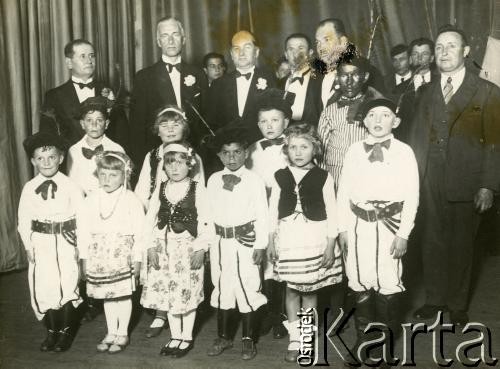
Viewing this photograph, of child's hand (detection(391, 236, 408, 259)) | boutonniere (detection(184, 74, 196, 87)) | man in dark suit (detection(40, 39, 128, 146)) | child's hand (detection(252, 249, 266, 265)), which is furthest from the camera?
boutonniere (detection(184, 74, 196, 87))

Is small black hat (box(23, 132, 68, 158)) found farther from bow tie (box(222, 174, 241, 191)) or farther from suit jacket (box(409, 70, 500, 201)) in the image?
suit jacket (box(409, 70, 500, 201))

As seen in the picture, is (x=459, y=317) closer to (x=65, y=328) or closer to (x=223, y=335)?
(x=223, y=335)

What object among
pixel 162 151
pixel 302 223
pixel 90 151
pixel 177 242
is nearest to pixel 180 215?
pixel 177 242

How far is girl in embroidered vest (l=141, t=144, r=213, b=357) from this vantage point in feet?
8.15

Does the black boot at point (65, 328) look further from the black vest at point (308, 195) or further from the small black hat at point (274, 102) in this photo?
the small black hat at point (274, 102)

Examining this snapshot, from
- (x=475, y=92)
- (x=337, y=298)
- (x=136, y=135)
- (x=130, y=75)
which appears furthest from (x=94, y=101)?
(x=475, y=92)

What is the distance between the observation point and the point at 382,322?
245cm

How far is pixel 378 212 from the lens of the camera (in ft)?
7.82

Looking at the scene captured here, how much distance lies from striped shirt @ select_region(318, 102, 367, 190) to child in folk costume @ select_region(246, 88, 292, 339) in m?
0.23

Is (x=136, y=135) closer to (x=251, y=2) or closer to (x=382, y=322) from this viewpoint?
(x=251, y=2)

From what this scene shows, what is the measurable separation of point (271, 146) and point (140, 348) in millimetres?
1113

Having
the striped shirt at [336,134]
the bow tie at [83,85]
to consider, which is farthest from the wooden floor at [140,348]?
the bow tie at [83,85]

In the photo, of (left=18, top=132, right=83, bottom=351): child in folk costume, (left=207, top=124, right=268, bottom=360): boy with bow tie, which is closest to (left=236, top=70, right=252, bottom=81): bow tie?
(left=207, top=124, right=268, bottom=360): boy with bow tie

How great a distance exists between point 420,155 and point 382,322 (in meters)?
0.89
